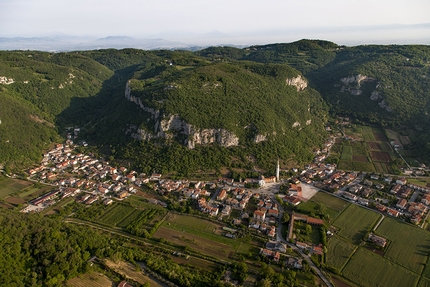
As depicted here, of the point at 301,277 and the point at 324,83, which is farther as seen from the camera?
the point at 324,83

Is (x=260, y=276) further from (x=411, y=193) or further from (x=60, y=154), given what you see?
(x=60, y=154)

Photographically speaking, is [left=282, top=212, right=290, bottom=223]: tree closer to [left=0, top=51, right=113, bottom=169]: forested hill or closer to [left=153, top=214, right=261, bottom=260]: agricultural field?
[left=153, top=214, right=261, bottom=260]: agricultural field

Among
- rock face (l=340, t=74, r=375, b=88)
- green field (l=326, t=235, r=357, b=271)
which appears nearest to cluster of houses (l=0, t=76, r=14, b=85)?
green field (l=326, t=235, r=357, b=271)

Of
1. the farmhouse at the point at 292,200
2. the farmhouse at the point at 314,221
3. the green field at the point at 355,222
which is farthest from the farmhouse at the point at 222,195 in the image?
the green field at the point at 355,222

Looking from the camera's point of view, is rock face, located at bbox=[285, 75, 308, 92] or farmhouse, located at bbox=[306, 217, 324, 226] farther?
rock face, located at bbox=[285, 75, 308, 92]

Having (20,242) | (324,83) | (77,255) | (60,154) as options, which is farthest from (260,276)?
(324,83)

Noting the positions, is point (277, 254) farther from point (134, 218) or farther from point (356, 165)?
point (356, 165)
